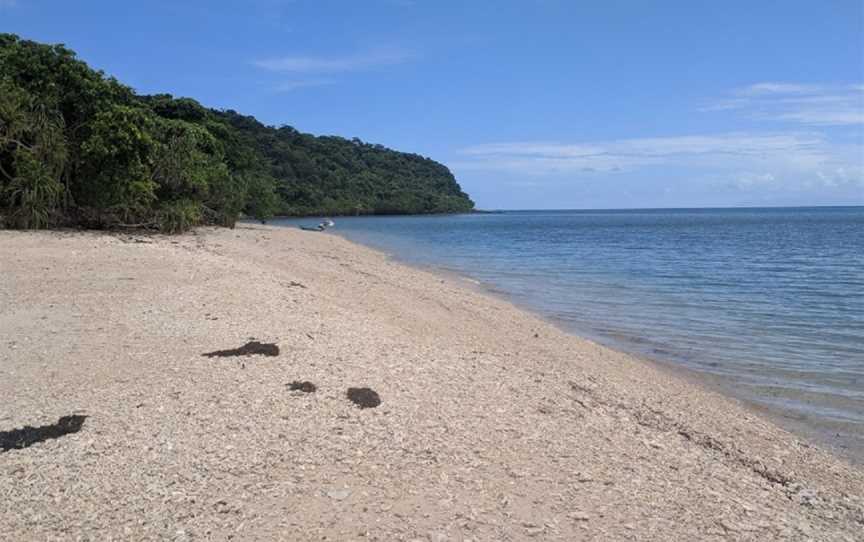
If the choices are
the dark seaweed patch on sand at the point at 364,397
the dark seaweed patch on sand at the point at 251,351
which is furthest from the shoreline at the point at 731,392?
the dark seaweed patch on sand at the point at 251,351

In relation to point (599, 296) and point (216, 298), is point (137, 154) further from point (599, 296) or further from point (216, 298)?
point (599, 296)

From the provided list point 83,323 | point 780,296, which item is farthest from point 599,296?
point 83,323

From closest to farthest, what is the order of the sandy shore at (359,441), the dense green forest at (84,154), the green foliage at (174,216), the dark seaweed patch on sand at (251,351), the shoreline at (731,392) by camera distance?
the sandy shore at (359,441)
the shoreline at (731,392)
the dark seaweed patch on sand at (251,351)
the dense green forest at (84,154)
the green foliage at (174,216)

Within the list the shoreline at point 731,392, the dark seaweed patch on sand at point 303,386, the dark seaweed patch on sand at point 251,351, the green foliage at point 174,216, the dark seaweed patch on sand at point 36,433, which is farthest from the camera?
the green foliage at point 174,216

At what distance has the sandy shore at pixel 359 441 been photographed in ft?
15.8

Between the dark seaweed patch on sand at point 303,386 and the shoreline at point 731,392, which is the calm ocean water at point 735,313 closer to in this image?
the shoreline at point 731,392

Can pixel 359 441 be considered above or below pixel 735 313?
above

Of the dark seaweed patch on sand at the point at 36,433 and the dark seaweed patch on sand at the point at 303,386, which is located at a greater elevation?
the dark seaweed patch on sand at the point at 303,386

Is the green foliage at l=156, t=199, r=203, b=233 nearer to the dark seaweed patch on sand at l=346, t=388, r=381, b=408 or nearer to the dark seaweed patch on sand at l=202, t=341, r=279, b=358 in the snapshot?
the dark seaweed patch on sand at l=202, t=341, r=279, b=358

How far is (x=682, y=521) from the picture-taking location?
505cm

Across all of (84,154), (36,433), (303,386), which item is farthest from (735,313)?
(84,154)

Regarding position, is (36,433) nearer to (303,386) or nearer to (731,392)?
(303,386)

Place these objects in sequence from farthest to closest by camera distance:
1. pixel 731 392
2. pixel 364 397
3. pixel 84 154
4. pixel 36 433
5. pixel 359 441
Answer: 1. pixel 84 154
2. pixel 731 392
3. pixel 364 397
4. pixel 359 441
5. pixel 36 433

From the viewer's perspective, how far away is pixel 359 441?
6.10 meters
